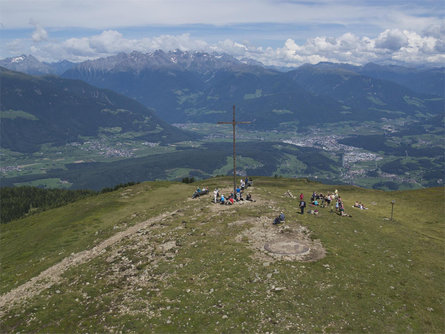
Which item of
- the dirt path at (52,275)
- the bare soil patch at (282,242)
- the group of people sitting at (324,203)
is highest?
the bare soil patch at (282,242)

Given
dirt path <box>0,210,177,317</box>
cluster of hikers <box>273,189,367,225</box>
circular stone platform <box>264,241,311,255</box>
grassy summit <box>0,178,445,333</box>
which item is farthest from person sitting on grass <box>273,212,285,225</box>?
dirt path <box>0,210,177,317</box>

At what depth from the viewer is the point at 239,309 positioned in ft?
95.2

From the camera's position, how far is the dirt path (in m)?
40.1

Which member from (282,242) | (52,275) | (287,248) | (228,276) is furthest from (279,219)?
(52,275)

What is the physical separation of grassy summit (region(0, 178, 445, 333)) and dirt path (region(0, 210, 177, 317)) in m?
0.25

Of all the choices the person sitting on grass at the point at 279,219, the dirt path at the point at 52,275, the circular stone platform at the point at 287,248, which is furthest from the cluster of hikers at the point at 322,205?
the dirt path at the point at 52,275

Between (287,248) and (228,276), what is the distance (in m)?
10.3

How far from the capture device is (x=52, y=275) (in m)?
45.0

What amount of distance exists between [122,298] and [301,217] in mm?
32395

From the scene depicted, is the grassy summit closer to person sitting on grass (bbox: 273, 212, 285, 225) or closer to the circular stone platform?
person sitting on grass (bbox: 273, 212, 285, 225)

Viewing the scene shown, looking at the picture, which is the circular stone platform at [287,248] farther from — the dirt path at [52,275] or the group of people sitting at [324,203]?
A: the dirt path at [52,275]

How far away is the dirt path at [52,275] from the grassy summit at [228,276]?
247 millimetres

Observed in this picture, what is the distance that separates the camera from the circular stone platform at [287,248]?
39.7 meters

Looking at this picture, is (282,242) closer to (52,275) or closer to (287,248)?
(287,248)
